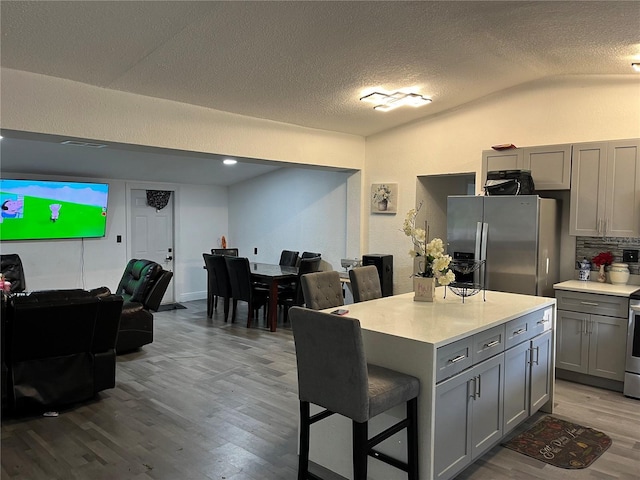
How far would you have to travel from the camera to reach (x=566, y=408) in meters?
3.81

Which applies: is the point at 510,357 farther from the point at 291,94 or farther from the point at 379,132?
the point at 379,132

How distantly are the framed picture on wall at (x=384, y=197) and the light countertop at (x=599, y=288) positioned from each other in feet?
7.92

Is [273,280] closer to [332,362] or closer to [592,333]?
[592,333]

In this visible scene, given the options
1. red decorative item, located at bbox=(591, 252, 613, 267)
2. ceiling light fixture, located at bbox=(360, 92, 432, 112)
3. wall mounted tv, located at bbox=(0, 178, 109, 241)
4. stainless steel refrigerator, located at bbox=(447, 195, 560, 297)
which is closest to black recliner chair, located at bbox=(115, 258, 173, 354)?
wall mounted tv, located at bbox=(0, 178, 109, 241)

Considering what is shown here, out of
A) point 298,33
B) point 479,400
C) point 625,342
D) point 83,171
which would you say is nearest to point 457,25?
point 298,33

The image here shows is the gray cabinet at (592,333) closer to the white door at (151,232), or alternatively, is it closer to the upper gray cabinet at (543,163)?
the upper gray cabinet at (543,163)

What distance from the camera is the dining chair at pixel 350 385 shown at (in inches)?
85.0

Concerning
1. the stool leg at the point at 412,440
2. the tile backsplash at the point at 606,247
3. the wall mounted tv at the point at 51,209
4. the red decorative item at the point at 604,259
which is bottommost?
the stool leg at the point at 412,440

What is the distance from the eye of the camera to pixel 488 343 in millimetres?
2756

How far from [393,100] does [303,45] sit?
165 cm

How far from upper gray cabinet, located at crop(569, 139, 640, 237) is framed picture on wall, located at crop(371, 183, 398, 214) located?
230 cm

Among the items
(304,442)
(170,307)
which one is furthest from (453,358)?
(170,307)

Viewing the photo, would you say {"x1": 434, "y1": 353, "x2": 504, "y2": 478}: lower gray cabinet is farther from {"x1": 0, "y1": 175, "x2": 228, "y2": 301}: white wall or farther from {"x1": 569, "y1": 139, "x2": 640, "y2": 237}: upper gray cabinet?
{"x1": 0, "y1": 175, "x2": 228, "y2": 301}: white wall

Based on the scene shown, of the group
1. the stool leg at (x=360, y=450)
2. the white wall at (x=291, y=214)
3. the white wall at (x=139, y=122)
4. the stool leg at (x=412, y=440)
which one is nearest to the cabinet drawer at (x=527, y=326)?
the stool leg at (x=412, y=440)
